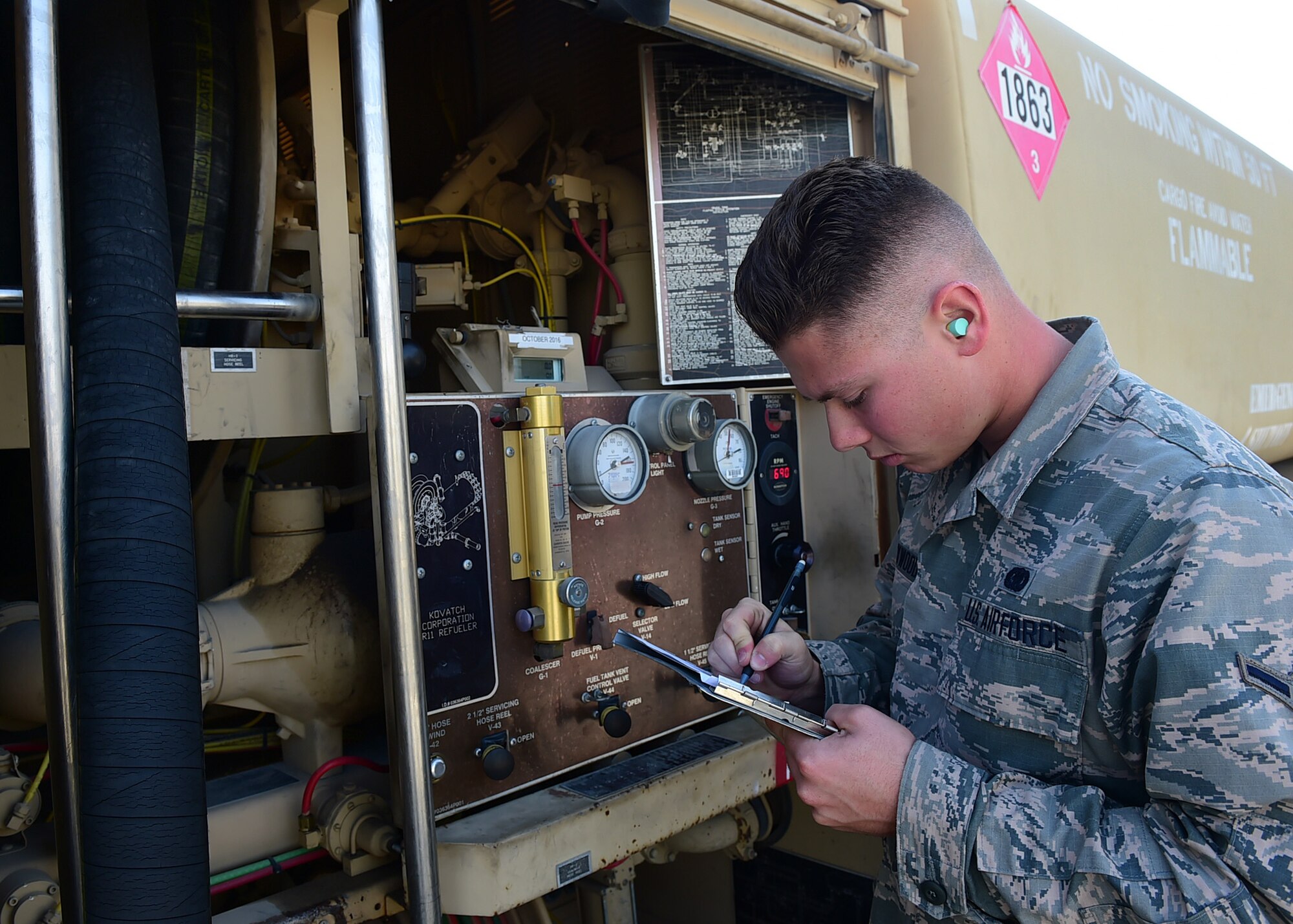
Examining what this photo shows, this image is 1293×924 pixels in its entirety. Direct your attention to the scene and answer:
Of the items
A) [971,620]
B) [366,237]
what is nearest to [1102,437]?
[971,620]

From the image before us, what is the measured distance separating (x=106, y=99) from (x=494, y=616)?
2.66 feet

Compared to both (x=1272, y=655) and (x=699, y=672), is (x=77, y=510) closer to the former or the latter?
(x=699, y=672)

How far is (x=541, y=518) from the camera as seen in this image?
1.42 meters

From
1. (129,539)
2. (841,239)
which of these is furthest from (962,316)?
(129,539)

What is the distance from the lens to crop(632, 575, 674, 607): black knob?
1.59 m

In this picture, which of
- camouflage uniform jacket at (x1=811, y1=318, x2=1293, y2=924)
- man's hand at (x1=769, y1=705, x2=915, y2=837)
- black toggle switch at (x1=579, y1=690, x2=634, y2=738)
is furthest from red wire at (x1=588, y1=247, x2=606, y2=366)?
man's hand at (x1=769, y1=705, x2=915, y2=837)

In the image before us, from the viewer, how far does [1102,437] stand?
987 mm

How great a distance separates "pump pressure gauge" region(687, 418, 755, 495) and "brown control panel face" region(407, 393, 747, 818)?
3 centimetres

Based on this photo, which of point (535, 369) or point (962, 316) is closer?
point (962, 316)

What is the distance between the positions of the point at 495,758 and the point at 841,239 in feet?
2.79

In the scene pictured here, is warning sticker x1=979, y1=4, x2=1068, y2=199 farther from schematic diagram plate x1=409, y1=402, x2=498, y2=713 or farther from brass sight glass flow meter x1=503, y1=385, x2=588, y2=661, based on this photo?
schematic diagram plate x1=409, y1=402, x2=498, y2=713

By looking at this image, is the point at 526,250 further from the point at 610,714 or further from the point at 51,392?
the point at 51,392

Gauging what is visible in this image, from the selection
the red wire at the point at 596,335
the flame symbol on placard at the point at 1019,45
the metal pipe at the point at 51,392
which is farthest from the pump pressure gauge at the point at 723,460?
the flame symbol on placard at the point at 1019,45

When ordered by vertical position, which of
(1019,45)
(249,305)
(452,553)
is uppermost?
(1019,45)
